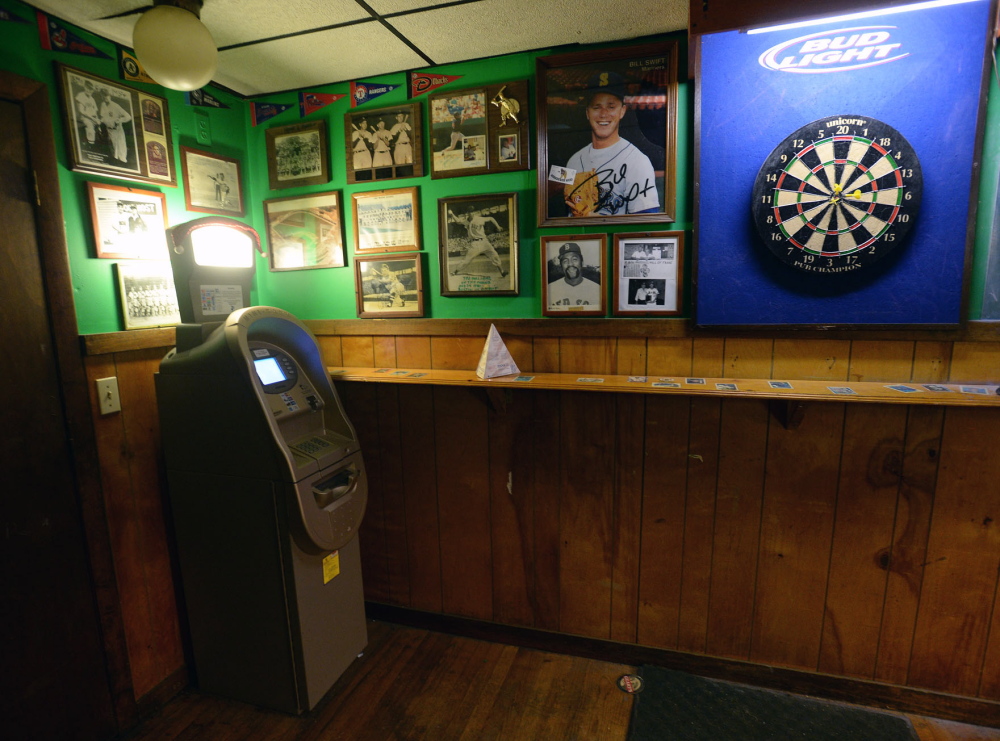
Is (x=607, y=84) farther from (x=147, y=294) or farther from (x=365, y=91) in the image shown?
(x=147, y=294)

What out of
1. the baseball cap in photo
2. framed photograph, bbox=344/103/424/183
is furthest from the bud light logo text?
framed photograph, bbox=344/103/424/183

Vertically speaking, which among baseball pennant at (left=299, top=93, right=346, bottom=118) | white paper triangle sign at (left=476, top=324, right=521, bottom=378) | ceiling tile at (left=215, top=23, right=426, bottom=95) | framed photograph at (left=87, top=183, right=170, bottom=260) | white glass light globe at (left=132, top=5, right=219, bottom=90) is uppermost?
ceiling tile at (left=215, top=23, right=426, bottom=95)

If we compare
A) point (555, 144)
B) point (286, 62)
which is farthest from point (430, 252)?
point (286, 62)

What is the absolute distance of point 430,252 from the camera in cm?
245

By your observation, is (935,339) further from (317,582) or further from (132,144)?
(132,144)

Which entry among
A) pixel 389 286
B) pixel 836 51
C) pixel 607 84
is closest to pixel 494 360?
pixel 389 286

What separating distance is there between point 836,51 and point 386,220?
1.90m

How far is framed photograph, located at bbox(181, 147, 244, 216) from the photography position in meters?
2.27

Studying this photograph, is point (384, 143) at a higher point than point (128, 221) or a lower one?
higher

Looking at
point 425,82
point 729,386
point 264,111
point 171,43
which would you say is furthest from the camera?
point 264,111

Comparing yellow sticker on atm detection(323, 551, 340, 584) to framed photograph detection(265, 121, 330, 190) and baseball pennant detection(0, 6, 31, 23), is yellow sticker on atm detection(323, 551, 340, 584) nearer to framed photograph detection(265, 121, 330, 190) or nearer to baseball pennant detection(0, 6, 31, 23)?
framed photograph detection(265, 121, 330, 190)

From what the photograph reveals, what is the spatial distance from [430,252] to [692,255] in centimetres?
118

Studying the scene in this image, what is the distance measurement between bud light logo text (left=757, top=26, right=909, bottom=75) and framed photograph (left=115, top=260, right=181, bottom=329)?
2483 mm

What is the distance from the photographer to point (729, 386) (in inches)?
77.3
